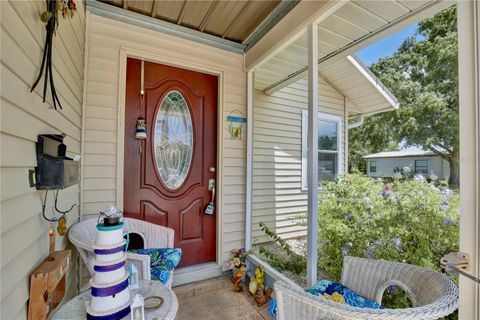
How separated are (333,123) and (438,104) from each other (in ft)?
4.92

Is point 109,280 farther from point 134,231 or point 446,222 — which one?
point 446,222

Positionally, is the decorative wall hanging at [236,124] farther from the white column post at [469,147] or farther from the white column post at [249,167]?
the white column post at [469,147]

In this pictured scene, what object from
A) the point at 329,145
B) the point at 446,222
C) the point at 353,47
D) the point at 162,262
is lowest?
the point at 162,262

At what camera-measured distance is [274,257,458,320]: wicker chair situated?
2.50 ft

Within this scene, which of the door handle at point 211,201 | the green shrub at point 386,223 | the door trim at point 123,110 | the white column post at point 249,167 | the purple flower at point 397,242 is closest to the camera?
the green shrub at point 386,223

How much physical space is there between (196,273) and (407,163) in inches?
84.2

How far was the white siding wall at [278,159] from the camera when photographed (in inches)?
121

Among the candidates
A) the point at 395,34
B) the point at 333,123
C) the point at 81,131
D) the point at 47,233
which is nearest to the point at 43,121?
the point at 47,233

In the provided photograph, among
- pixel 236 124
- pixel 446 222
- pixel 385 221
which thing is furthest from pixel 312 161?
pixel 236 124

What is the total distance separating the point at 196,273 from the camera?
2324mm

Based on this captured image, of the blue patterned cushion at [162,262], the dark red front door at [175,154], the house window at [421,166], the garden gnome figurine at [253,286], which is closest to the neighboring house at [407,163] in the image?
the house window at [421,166]

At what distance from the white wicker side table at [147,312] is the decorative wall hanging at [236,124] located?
1745 millimetres

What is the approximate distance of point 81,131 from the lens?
74.7 inches

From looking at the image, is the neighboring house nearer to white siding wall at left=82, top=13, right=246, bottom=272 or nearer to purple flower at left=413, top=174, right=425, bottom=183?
purple flower at left=413, top=174, right=425, bottom=183
